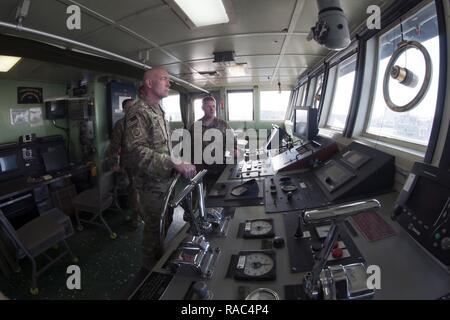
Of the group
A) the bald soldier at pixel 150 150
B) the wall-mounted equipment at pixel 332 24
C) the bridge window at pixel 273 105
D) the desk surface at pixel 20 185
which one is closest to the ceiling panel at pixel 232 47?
the bald soldier at pixel 150 150

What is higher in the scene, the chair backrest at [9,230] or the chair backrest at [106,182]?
the chair backrest at [106,182]

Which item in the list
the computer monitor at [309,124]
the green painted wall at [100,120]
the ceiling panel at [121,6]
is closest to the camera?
A: the ceiling panel at [121,6]

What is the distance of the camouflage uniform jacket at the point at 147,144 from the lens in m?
1.48

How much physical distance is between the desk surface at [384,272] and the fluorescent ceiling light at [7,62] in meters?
2.92

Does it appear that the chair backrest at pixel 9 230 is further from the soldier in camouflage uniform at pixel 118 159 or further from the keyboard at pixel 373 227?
the keyboard at pixel 373 227

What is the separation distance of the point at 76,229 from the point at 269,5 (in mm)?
3353

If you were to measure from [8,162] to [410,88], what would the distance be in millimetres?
4477

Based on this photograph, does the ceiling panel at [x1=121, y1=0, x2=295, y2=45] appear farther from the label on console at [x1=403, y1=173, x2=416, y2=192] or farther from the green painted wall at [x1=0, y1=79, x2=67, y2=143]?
the green painted wall at [x1=0, y1=79, x2=67, y2=143]

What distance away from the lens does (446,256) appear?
0.64 meters

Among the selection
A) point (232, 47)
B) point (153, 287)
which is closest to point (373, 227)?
point (153, 287)

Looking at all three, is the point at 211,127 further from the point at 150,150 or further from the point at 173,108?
the point at 173,108

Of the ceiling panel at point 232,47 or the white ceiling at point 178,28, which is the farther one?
the ceiling panel at point 232,47

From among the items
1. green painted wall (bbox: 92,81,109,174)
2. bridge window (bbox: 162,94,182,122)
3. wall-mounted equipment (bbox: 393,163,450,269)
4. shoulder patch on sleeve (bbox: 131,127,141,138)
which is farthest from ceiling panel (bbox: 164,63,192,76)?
bridge window (bbox: 162,94,182,122)

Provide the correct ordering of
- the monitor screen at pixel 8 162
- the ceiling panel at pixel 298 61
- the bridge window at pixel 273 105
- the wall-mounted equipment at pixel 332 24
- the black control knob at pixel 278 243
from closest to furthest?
the black control knob at pixel 278 243, the wall-mounted equipment at pixel 332 24, the monitor screen at pixel 8 162, the ceiling panel at pixel 298 61, the bridge window at pixel 273 105
